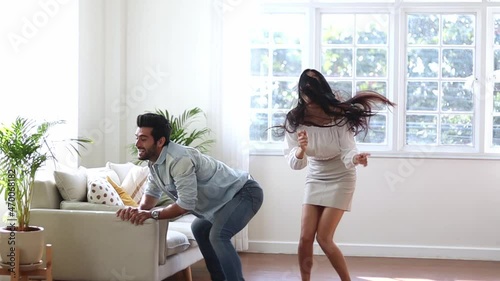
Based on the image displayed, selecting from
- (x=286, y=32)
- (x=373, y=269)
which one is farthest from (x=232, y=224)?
(x=286, y=32)

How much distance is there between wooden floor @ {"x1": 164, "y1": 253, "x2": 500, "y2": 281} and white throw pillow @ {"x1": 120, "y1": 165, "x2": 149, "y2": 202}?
677mm

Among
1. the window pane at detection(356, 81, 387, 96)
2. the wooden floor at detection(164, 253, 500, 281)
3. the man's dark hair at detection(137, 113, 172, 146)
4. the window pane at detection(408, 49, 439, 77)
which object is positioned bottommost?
the wooden floor at detection(164, 253, 500, 281)

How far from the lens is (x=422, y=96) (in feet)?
21.9

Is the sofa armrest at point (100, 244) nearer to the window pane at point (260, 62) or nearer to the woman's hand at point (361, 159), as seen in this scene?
the woman's hand at point (361, 159)

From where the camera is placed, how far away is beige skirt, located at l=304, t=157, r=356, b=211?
429cm

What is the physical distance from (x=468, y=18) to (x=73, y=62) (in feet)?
11.2

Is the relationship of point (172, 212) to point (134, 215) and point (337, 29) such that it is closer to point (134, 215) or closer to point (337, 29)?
point (134, 215)

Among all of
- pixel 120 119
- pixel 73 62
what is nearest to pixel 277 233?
pixel 120 119

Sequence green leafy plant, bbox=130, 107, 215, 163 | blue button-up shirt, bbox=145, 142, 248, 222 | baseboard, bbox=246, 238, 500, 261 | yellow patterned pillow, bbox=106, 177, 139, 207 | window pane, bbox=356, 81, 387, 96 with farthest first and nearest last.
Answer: window pane, bbox=356, 81, 387, 96 < baseboard, bbox=246, 238, 500, 261 < green leafy plant, bbox=130, 107, 215, 163 < yellow patterned pillow, bbox=106, 177, 139, 207 < blue button-up shirt, bbox=145, 142, 248, 222

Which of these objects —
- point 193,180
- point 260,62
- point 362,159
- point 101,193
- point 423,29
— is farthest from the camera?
point 260,62

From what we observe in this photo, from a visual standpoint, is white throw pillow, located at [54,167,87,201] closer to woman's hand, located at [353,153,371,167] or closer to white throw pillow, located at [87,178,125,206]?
white throw pillow, located at [87,178,125,206]

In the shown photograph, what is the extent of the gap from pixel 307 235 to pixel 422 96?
110 inches

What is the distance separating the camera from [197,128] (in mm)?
6711

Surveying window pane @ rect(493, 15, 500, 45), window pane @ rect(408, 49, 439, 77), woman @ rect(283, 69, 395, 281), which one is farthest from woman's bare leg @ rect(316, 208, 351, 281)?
window pane @ rect(493, 15, 500, 45)
